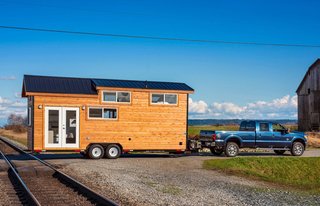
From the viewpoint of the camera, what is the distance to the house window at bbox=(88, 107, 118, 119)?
2336 cm

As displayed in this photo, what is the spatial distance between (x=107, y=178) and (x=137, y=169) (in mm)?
3198

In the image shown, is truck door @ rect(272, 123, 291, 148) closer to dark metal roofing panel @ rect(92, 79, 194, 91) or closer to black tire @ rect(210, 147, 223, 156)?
black tire @ rect(210, 147, 223, 156)

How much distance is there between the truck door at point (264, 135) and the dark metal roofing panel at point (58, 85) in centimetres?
930

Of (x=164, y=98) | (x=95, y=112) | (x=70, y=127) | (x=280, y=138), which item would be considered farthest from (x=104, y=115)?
(x=280, y=138)

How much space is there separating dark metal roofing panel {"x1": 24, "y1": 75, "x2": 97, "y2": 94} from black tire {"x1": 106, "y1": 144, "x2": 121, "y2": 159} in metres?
2.82

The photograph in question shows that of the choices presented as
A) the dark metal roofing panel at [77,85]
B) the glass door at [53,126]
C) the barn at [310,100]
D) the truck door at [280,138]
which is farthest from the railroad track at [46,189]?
the barn at [310,100]

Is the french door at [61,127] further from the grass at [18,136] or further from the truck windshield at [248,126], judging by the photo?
the grass at [18,136]

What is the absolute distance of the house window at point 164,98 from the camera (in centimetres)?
2466

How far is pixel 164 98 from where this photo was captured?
81.3 feet

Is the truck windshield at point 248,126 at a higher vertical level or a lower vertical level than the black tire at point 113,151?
higher

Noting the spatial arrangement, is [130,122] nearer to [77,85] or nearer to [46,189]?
[77,85]

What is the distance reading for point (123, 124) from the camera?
23.9 m

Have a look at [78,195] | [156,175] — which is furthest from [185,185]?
[78,195]

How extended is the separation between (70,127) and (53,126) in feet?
2.63
